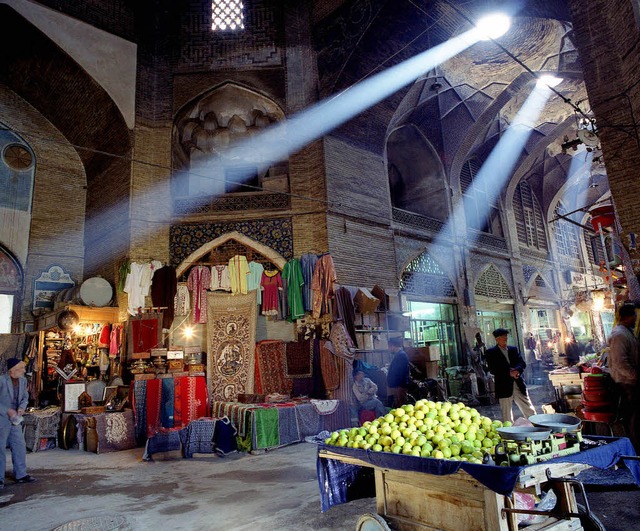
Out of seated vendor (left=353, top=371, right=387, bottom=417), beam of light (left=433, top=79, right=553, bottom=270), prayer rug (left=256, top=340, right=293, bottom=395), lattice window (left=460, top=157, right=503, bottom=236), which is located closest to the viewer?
seated vendor (left=353, top=371, right=387, bottom=417)

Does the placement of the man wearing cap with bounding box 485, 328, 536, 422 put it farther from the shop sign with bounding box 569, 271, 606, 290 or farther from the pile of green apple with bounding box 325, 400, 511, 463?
the shop sign with bounding box 569, 271, 606, 290

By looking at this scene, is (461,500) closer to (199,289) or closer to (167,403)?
(167,403)

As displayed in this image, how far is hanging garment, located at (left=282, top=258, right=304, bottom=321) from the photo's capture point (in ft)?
31.7

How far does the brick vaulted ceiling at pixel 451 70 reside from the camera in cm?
1075

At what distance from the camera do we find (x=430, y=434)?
3.13m

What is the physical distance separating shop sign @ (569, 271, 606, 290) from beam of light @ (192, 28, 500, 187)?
1231 cm

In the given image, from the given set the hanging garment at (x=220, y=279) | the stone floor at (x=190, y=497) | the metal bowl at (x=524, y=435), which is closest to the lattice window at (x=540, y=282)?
the hanging garment at (x=220, y=279)

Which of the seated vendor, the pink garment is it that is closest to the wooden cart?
the seated vendor

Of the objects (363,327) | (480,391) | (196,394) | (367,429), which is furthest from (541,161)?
(367,429)

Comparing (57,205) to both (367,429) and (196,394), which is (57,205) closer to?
(196,394)

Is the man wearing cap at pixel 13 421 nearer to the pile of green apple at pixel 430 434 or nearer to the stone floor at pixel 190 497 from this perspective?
the stone floor at pixel 190 497

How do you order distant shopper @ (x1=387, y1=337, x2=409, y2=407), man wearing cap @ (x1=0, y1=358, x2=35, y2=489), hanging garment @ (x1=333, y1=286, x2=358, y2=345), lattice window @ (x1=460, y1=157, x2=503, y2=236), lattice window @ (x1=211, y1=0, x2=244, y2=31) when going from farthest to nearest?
1. lattice window @ (x1=460, y1=157, x2=503, y2=236)
2. lattice window @ (x1=211, y1=0, x2=244, y2=31)
3. hanging garment @ (x1=333, y1=286, x2=358, y2=345)
4. distant shopper @ (x1=387, y1=337, x2=409, y2=407)
5. man wearing cap @ (x1=0, y1=358, x2=35, y2=489)

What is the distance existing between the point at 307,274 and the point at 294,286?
0.39 m

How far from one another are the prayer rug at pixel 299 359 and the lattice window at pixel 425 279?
152 inches
